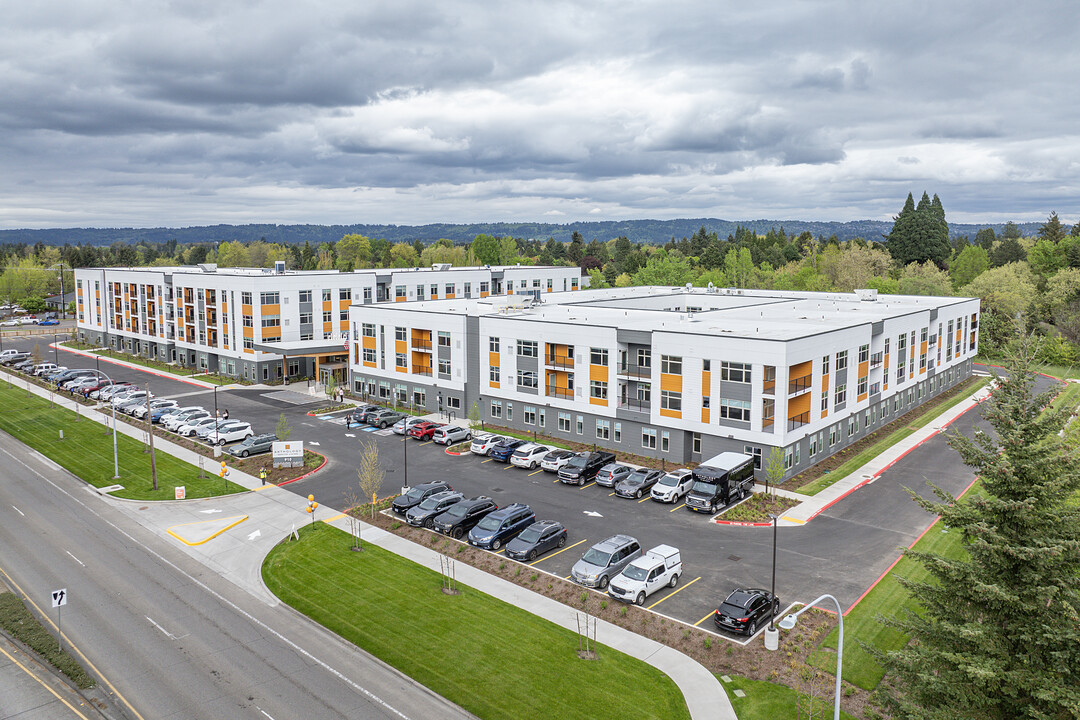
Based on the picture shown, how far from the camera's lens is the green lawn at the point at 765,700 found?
24672mm

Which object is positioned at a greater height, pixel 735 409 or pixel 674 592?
pixel 735 409

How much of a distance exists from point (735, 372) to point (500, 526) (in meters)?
21.6

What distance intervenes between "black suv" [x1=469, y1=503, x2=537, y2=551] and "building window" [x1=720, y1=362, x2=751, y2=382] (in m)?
18.7

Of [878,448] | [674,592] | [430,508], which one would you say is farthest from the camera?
[878,448]

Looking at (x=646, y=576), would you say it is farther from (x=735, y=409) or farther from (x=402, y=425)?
(x=402, y=425)

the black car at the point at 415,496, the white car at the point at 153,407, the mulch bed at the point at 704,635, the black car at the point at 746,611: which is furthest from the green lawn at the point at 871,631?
the white car at the point at 153,407

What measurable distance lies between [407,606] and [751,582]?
16.3 meters

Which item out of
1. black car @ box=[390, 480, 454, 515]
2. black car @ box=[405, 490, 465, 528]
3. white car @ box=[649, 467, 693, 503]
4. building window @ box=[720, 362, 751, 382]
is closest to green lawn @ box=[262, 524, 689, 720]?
black car @ box=[405, 490, 465, 528]

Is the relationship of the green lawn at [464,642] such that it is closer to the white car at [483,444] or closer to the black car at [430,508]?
the black car at [430,508]

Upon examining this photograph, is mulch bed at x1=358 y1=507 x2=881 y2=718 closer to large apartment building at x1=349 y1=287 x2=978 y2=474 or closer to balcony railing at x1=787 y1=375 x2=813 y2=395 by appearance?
large apartment building at x1=349 y1=287 x2=978 y2=474

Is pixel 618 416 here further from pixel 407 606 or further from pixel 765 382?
pixel 407 606

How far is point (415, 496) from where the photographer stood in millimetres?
44406

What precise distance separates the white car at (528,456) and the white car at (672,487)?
9.77m

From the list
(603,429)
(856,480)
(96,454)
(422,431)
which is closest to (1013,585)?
(856,480)
